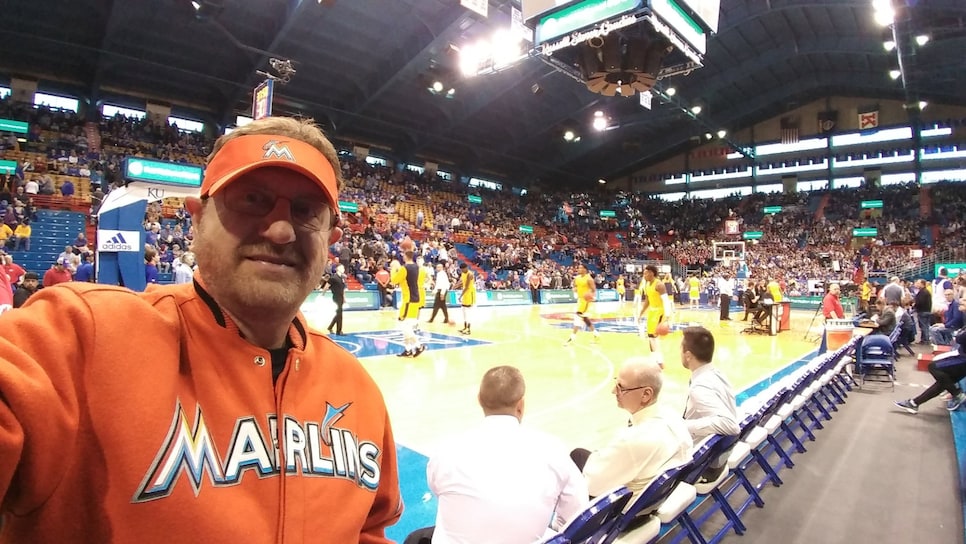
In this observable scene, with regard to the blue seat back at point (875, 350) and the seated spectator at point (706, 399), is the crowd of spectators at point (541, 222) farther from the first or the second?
the blue seat back at point (875, 350)

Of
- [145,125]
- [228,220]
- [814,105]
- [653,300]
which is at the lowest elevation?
[653,300]

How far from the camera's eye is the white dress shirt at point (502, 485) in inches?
82.7

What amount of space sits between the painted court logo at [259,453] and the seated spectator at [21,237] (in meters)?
18.7

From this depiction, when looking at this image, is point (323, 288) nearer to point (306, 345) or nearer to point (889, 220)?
point (306, 345)

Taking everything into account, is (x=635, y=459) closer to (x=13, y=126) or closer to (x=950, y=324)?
(x=950, y=324)

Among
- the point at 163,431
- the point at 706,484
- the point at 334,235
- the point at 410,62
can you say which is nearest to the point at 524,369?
the point at 706,484

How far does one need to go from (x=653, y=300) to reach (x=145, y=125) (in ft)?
78.9

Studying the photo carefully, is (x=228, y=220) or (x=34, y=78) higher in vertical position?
(x=34, y=78)

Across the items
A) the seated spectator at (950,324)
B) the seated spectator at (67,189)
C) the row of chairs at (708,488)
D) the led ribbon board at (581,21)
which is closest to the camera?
the row of chairs at (708,488)

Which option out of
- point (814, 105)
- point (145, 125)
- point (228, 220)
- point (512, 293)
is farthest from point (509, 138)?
point (228, 220)

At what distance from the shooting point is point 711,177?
46.1 meters

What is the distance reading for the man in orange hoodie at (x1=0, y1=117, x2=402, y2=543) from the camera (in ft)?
2.48

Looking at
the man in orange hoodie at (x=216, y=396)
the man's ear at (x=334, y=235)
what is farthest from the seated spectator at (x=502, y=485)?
the man's ear at (x=334, y=235)

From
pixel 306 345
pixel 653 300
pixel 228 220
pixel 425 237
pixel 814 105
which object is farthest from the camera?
pixel 814 105
